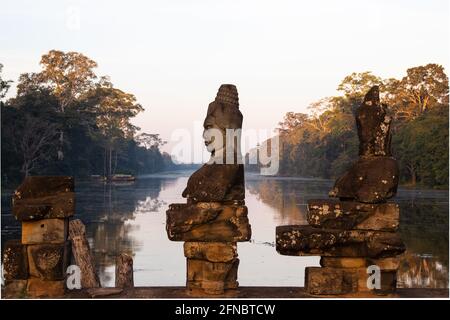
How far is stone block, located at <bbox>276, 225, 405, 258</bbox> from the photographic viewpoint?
9.22 meters

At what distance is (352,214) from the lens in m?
9.38

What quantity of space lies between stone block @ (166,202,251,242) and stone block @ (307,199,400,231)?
3.43 ft

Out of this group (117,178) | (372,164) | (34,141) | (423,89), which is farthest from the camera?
(117,178)

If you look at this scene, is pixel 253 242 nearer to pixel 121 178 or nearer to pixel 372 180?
pixel 372 180

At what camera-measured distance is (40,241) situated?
972 cm

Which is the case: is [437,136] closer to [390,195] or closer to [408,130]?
[408,130]

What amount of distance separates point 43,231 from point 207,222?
2293 mm

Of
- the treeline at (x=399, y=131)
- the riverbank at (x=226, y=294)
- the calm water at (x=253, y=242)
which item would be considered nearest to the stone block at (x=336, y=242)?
the riverbank at (x=226, y=294)

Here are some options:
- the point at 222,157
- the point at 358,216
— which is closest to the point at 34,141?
the point at 222,157

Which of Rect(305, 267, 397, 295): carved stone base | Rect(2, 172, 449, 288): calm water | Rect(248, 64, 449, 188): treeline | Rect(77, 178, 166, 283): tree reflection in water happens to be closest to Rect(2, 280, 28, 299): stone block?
Rect(305, 267, 397, 295): carved stone base

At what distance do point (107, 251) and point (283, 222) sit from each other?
10233 mm

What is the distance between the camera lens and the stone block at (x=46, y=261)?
9.60 m

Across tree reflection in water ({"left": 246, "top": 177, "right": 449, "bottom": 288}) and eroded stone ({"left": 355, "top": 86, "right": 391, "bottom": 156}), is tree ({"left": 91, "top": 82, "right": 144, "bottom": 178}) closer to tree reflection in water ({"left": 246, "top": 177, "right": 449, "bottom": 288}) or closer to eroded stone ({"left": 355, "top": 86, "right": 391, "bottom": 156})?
tree reflection in water ({"left": 246, "top": 177, "right": 449, "bottom": 288})

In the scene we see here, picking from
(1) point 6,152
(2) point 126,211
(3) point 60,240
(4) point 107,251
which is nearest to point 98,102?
(1) point 6,152
